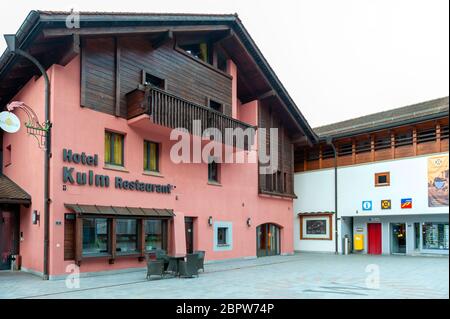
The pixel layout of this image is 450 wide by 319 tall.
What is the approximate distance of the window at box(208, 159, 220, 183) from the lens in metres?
18.8

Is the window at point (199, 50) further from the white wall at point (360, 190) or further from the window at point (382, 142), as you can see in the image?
the white wall at point (360, 190)

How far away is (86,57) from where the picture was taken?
13.8m

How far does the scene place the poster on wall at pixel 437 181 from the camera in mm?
19781

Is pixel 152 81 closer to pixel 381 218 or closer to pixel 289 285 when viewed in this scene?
pixel 289 285

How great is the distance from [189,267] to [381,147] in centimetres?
1382

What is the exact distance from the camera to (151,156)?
1608 centimetres

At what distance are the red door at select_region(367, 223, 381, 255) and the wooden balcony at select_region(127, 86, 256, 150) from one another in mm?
10786

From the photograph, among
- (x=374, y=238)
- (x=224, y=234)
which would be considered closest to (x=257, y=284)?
(x=224, y=234)

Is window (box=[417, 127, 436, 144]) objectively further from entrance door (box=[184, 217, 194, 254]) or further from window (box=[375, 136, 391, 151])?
entrance door (box=[184, 217, 194, 254])

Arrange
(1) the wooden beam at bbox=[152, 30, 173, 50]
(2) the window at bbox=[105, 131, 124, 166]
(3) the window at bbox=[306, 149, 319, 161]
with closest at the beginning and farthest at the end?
1. (2) the window at bbox=[105, 131, 124, 166]
2. (1) the wooden beam at bbox=[152, 30, 173, 50]
3. (3) the window at bbox=[306, 149, 319, 161]

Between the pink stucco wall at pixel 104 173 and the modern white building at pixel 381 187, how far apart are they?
641cm

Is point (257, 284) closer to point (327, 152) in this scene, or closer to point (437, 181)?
point (437, 181)

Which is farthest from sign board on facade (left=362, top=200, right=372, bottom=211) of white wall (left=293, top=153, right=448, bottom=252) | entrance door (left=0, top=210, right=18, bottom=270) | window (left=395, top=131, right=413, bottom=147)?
entrance door (left=0, top=210, right=18, bottom=270)

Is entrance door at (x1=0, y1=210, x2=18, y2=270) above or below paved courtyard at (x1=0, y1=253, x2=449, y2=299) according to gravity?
above
